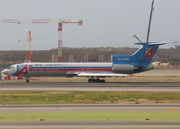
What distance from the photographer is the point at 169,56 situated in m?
141

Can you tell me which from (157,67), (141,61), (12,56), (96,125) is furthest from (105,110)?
(12,56)

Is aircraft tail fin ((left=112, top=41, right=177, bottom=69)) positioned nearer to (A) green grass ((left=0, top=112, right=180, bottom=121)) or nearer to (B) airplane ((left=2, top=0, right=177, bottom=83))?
(B) airplane ((left=2, top=0, right=177, bottom=83))

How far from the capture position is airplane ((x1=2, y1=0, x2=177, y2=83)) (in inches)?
2052

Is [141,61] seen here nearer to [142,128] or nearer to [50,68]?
[50,68]

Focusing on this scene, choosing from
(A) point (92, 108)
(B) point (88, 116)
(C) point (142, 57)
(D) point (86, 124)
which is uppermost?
(C) point (142, 57)

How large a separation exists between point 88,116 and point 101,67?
3440cm

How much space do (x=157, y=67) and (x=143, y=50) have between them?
32260 mm

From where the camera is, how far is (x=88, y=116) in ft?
60.6

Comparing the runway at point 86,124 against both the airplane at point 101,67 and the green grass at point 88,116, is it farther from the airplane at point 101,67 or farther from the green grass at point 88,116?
the airplane at point 101,67

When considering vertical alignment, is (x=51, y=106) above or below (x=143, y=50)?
below

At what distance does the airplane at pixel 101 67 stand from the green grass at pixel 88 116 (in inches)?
1263

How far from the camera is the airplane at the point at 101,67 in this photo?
5212 centimetres

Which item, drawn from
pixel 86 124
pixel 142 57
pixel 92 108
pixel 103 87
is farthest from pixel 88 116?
pixel 142 57

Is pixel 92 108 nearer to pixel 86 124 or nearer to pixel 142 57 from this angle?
pixel 86 124
